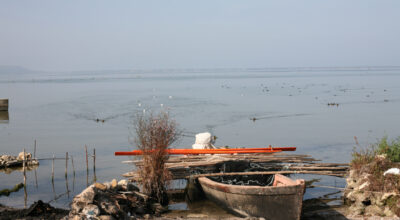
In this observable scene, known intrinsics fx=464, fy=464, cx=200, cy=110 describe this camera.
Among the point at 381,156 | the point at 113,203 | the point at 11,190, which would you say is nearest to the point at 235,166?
the point at 381,156

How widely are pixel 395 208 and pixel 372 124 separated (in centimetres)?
2393

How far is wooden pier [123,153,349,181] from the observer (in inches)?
587

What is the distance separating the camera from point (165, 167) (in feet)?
47.9

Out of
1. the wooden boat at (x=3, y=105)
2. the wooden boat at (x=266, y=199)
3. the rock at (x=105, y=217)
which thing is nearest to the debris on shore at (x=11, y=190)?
the rock at (x=105, y=217)

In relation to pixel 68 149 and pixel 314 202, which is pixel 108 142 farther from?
pixel 314 202

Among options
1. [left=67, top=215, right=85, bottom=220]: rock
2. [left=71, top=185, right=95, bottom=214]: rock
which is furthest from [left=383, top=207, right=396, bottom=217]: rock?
[left=67, top=215, right=85, bottom=220]: rock

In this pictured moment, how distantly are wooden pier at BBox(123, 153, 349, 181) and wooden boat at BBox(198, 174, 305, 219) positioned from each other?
46.9 inches

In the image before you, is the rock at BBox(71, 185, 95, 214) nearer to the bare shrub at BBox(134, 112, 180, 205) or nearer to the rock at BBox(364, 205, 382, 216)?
the bare shrub at BBox(134, 112, 180, 205)

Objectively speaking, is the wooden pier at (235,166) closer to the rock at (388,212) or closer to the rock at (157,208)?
the rock at (157,208)

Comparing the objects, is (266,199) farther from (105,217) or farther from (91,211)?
(91,211)

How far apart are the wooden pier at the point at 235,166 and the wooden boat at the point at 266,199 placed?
1191 millimetres

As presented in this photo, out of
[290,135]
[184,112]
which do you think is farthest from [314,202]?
[184,112]

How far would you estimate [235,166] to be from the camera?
49.8 ft

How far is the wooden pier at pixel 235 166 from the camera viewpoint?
1490cm
